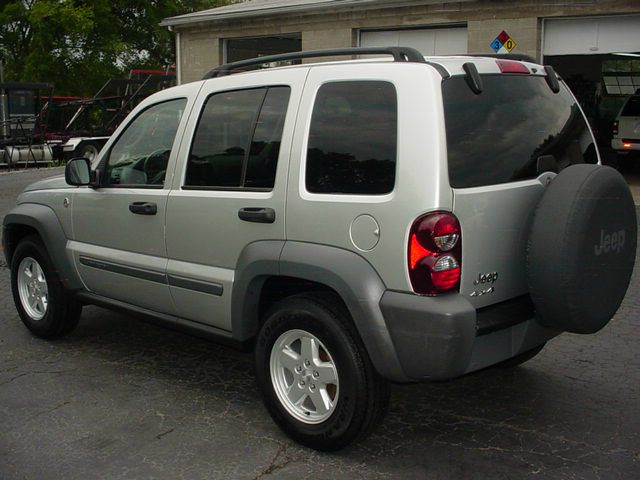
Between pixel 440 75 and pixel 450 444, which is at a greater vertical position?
pixel 440 75

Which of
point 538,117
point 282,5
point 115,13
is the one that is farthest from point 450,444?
point 115,13

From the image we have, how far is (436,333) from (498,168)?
882 millimetres

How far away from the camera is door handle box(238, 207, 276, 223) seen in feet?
13.0

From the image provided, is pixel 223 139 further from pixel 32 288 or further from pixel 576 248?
pixel 32 288

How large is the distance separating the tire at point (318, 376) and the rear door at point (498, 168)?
2.00ft

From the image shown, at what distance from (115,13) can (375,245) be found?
3807 centimetres

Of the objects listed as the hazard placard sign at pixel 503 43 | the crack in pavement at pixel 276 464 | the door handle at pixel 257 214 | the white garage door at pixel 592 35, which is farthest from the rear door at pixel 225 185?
the white garage door at pixel 592 35

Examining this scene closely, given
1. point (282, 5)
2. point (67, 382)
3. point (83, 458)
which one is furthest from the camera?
point (282, 5)

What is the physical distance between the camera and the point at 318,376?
383cm

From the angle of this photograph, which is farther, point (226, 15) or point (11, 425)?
point (226, 15)

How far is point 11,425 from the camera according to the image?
4.23 meters

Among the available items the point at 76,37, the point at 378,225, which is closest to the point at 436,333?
the point at 378,225

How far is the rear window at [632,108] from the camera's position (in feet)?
60.4

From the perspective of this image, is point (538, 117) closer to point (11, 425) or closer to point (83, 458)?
point (83, 458)
